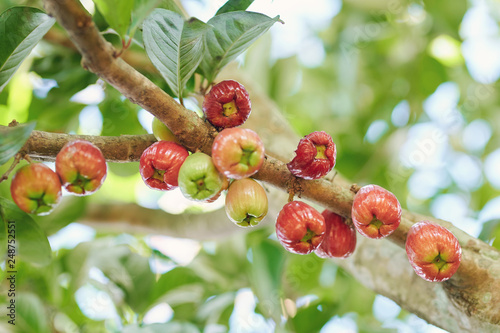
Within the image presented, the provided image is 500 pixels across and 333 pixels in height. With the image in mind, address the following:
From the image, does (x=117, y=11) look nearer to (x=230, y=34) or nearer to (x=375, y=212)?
(x=230, y=34)

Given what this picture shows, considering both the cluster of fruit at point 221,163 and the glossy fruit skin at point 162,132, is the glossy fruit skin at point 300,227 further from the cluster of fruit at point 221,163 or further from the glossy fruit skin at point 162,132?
the glossy fruit skin at point 162,132

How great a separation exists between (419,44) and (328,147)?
7.84 feet

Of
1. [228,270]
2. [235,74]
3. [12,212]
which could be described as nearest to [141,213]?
[228,270]

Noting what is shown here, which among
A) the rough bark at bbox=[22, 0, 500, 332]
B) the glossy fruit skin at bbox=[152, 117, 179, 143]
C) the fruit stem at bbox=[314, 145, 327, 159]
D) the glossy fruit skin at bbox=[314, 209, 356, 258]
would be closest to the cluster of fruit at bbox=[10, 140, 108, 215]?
the rough bark at bbox=[22, 0, 500, 332]

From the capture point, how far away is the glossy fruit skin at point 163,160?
124cm

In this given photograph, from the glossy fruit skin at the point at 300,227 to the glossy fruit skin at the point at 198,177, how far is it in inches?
8.7

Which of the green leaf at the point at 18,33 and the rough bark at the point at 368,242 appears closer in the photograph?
the rough bark at the point at 368,242

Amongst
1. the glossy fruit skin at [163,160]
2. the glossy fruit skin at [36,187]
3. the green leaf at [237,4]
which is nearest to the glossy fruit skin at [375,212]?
the glossy fruit skin at [163,160]

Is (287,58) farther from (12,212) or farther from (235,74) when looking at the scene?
(12,212)

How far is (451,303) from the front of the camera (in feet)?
4.88

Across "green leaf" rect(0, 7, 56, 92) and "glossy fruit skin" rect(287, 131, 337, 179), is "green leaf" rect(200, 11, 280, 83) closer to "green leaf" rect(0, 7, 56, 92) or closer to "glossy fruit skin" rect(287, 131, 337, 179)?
"glossy fruit skin" rect(287, 131, 337, 179)

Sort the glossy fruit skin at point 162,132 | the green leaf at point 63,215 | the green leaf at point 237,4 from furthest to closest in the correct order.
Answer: the green leaf at point 63,215 → the green leaf at point 237,4 → the glossy fruit skin at point 162,132

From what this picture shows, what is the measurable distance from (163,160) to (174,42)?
326 millimetres

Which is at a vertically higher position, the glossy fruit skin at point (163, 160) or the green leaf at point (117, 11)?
the green leaf at point (117, 11)
